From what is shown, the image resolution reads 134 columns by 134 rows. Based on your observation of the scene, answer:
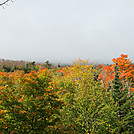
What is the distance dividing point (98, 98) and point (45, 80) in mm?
5639

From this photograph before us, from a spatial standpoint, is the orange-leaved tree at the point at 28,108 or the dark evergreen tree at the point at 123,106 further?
the dark evergreen tree at the point at 123,106

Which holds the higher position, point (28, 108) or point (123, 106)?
point (123, 106)

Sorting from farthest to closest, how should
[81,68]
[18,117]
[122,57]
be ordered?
[122,57] < [81,68] < [18,117]

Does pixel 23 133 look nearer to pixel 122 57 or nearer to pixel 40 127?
pixel 40 127

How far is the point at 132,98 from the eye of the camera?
17.3m

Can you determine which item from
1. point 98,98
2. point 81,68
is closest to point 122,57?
point 81,68

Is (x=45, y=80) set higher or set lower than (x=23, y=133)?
higher

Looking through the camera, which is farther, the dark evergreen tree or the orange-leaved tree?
the dark evergreen tree

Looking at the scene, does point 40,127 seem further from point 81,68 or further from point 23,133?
point 81,68

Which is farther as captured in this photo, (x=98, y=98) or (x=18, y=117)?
(x=98, y=98)

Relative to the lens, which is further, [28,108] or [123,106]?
[123,106]

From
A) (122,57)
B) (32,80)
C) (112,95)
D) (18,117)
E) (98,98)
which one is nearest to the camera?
(18,117)

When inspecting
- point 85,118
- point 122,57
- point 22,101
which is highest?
point 122,57

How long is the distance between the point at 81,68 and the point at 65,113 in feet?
32.0
